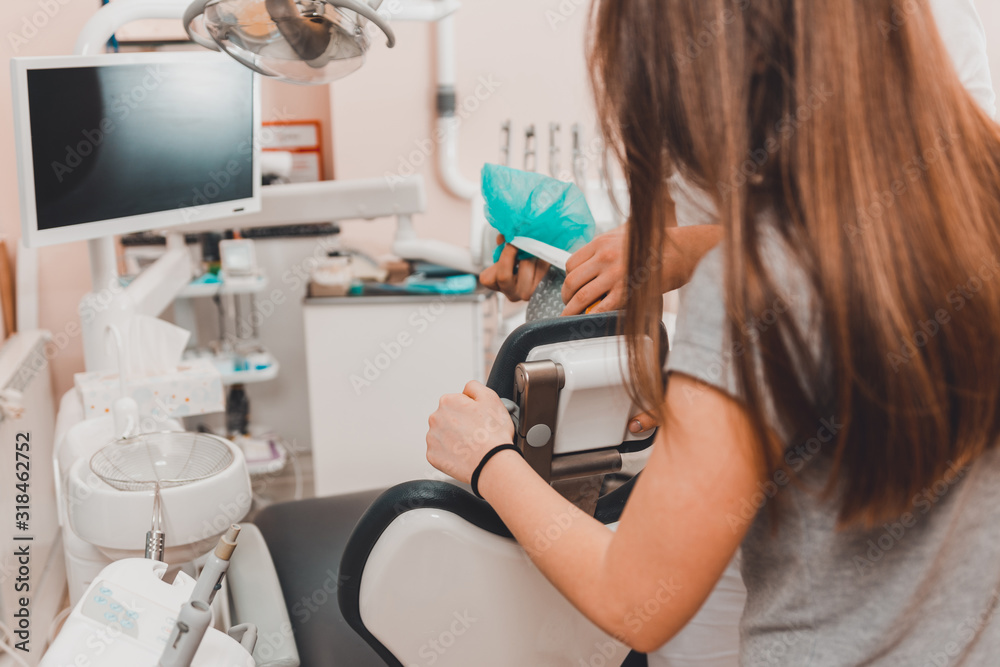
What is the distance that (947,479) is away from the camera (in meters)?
0.60

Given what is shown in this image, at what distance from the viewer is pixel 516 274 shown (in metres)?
1.23

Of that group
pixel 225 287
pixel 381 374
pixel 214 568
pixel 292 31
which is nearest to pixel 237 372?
pixel 225 287

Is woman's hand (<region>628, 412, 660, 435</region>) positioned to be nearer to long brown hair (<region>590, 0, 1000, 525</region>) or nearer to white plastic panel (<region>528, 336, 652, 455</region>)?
white plastic panel (<region>528, 336, 652, 455</region>)

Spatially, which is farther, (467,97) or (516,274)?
(467,97)

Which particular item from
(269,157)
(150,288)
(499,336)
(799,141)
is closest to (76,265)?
(150,288)

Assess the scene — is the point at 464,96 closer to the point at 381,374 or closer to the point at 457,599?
the point at 381,374

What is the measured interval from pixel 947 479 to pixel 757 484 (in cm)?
17

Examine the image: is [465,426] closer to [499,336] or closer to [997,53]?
[499,336]

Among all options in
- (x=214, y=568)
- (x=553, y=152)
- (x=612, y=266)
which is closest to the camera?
(x=214, y=568)

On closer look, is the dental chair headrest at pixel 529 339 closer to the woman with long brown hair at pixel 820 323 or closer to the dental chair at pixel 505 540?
the dental chair at pixel 505 540

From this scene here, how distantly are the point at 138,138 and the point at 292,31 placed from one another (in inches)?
23.0

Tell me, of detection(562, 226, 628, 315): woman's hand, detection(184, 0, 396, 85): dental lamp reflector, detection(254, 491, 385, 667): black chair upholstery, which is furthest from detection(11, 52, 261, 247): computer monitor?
detection(562, 226, 628, 315): woman's hand

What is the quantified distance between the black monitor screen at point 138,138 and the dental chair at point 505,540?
852 millimetres

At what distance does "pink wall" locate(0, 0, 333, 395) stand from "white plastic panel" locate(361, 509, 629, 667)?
1.61 metres
